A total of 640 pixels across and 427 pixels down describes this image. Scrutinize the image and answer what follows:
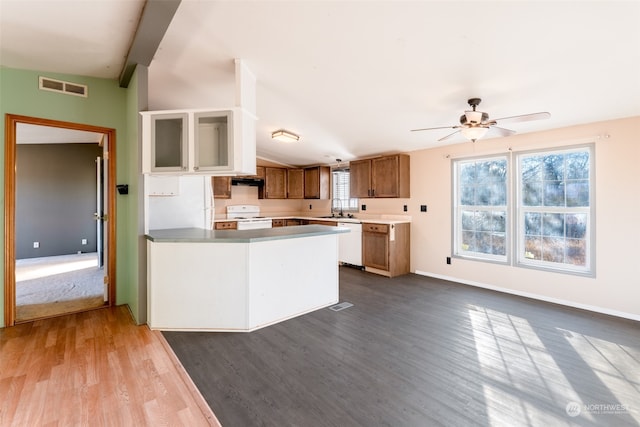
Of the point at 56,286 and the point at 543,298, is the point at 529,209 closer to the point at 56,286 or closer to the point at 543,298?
the point at 543,298

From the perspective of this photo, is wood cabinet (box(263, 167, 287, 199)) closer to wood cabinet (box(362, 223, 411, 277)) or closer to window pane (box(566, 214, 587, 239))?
wood cabinet (box(362, 223, 411, 277))

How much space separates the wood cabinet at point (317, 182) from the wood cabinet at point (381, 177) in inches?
39.3

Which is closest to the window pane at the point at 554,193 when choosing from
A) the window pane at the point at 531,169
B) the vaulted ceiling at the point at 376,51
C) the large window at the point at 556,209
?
the large window at the point at 556,209

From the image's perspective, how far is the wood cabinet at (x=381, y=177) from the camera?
500 centimetres

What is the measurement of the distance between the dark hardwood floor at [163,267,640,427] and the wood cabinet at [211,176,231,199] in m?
3.57

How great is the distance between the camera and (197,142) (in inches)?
107

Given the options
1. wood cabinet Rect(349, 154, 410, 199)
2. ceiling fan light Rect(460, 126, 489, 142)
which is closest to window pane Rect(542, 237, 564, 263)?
ceiling fan light Rect(460, 126, 489, 142)

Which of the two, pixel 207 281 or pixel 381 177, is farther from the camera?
pixel 381 177

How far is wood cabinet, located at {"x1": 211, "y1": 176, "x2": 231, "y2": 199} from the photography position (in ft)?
18.9

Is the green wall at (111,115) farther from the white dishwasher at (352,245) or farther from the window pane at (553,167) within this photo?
the window pane at (553,167)

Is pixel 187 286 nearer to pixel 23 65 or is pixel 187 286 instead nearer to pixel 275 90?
pixel 275 90

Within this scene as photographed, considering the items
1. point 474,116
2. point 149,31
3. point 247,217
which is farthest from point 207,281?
point 247,217

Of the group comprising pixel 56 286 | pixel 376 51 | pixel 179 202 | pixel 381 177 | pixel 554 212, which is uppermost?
pixel 376 51

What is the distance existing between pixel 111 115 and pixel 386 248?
419 cm
